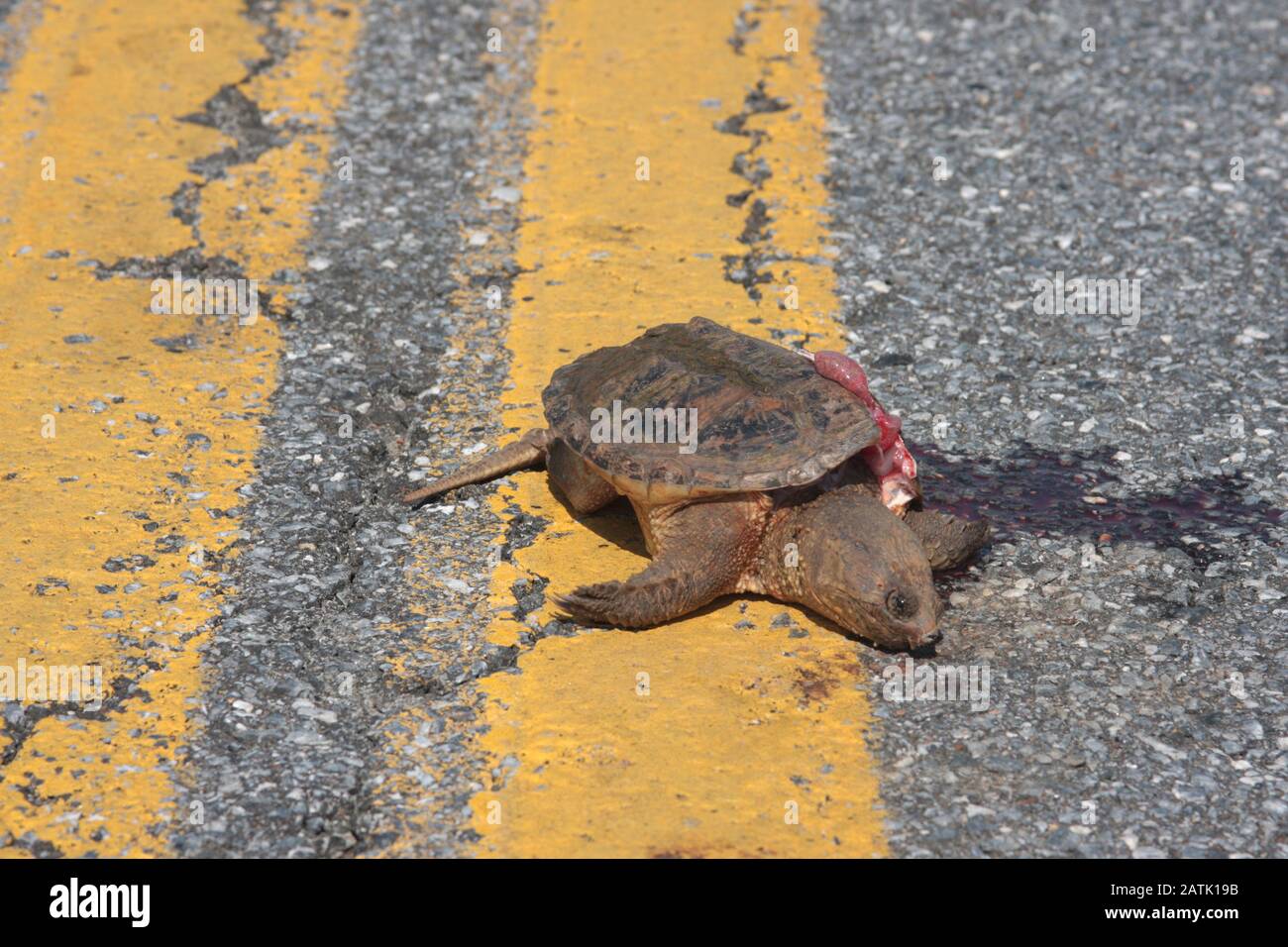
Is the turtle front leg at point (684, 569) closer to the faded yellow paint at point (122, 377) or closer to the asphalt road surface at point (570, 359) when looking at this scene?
the asphalt road surface at point (570, 359)

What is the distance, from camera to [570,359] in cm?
520

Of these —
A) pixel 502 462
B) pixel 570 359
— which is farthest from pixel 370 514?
pixel 570 359

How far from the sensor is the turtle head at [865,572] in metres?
3.87

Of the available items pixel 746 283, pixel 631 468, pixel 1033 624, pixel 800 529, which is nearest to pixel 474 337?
pixel 746 283

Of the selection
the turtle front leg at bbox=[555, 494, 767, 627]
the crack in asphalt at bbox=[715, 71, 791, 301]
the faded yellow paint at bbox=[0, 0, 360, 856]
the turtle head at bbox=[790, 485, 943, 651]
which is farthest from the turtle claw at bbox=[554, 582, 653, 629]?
the crack in asphalt at bbox=[715, 71, 791, 301]

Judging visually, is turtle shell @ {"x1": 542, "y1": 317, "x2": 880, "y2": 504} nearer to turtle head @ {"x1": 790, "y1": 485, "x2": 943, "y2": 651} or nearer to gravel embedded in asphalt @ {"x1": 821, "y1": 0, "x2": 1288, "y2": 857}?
turtle head @ {"x1": 790, "y1": 485, "x2": 943, "y2": 651}

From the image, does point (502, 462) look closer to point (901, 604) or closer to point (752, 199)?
point (901, 604)

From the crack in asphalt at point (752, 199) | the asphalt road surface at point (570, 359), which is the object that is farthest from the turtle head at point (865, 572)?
the crack in asphalt at point (752, 199)

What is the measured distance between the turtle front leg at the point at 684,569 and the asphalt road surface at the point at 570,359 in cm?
10

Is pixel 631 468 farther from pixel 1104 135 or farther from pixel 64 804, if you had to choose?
pixel 1104 135

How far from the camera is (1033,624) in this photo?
4.06m

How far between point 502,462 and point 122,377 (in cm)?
139

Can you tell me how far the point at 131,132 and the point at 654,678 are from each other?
3.97 meters
